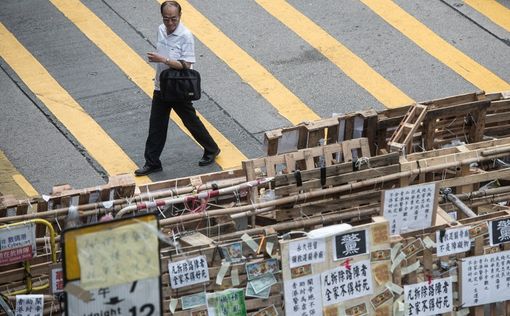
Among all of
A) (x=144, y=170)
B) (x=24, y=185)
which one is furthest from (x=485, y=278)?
(x=24, y=185)

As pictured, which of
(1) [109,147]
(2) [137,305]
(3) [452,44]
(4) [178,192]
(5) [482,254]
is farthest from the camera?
(3) [452,44]

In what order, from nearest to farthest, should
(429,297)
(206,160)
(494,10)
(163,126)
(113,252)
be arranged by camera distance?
(113,252) < (429,297) < (163,126) < (206,160) < (494,10)

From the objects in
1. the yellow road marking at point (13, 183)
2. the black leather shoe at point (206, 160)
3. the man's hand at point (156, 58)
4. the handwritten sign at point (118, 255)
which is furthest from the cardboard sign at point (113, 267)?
the black leather shoe at point (206, 160)

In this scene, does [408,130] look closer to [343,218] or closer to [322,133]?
[322,133]

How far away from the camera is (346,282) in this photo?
958cm

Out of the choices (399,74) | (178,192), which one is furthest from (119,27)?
(178,192)

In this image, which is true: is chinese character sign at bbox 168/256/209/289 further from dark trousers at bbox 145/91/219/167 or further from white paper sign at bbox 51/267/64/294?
dark trousers at bbox 145/91/219/167

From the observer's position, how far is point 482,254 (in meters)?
10.0

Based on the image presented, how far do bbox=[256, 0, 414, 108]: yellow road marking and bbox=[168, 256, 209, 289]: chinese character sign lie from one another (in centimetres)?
639

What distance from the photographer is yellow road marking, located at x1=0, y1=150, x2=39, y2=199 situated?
13.5m

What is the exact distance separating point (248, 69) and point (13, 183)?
3869mm

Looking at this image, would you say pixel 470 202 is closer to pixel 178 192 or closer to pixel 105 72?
pixel 178 192

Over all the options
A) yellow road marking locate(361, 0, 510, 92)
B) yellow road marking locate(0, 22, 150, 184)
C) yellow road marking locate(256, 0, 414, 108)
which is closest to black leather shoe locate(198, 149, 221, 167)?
yellow road marking locate(0, 22, 150, 184)

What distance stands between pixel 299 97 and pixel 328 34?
66.8 inches
